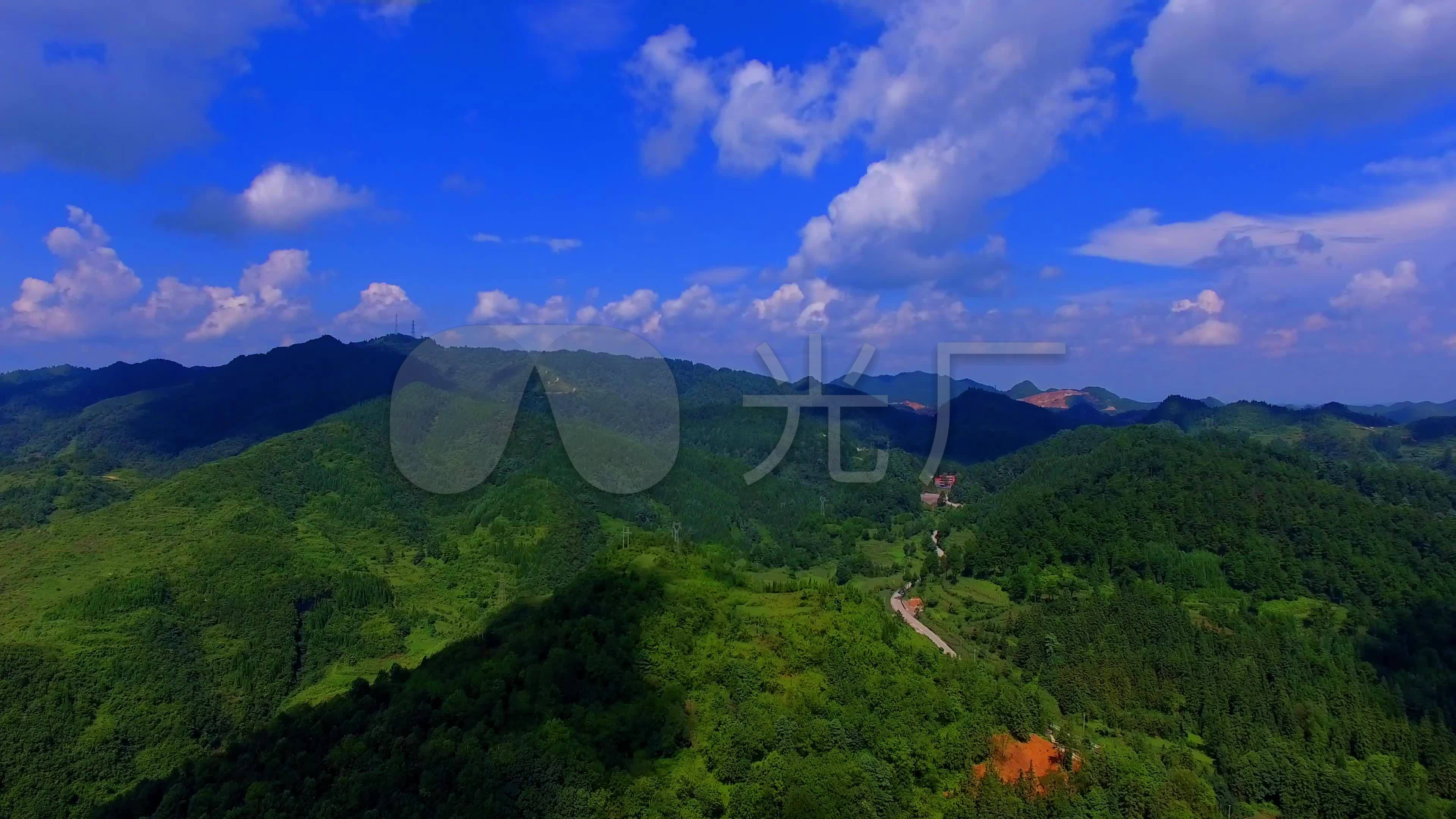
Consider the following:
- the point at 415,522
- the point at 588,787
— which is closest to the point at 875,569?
the point at 415,522

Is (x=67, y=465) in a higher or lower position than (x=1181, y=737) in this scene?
higher

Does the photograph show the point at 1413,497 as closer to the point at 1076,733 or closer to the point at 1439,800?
the point at 1439,800

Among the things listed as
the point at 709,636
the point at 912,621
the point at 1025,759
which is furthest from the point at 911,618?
the point at 709,636

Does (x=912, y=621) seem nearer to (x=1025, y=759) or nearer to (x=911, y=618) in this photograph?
(x=911, y=618)

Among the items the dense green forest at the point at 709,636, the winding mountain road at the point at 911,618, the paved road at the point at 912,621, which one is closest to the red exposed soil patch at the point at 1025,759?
the dense green forest at the point at 709,636

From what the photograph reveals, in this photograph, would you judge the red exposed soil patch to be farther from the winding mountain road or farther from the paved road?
the paved road

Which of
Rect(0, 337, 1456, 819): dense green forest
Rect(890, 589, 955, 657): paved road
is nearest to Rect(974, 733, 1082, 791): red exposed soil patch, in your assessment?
Rect(0, 337, 1456, 819): dense green forest
